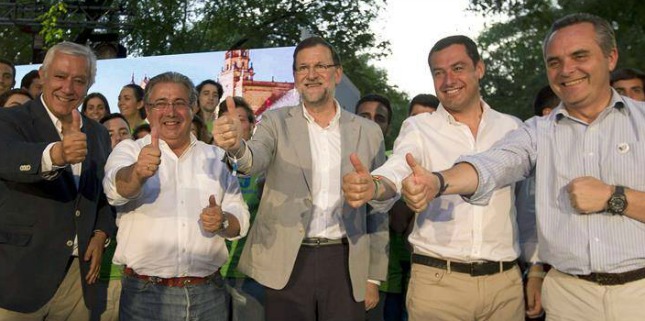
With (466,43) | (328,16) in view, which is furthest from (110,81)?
(328,16)

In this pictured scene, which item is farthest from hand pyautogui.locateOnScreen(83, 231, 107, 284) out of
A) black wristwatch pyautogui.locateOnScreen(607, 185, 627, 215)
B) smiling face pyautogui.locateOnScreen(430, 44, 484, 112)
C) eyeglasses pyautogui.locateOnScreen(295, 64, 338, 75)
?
black wristwatch pyautogui.locateOnScreen(607, 185, 627, 215)

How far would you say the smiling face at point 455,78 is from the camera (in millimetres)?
3678

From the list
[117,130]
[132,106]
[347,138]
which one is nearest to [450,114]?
[347,138]

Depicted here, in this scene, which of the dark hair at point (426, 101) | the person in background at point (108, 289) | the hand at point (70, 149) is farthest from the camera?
the dark hair at point (426, 101)

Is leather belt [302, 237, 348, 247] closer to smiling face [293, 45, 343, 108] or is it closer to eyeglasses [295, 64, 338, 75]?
smiling face [293, 45, 343, 108]

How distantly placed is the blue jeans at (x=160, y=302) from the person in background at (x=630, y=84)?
3271mm

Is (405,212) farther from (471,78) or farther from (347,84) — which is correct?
(347,84)

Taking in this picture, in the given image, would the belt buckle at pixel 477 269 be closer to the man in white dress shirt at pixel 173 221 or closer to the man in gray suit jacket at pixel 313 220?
the man in gray suit jacket at pixel 313 220

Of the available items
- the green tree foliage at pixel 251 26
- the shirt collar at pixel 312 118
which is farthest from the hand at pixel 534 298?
the green tree foliage at pixel 251 26

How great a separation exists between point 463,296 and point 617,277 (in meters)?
0.78

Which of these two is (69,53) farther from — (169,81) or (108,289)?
(108,289)

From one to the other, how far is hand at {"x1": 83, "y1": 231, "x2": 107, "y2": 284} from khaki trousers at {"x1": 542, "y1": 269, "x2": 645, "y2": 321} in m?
2.44

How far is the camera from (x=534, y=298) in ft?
12.1

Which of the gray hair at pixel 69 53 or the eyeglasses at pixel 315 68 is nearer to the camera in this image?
the gray hair at pixel 69 53
